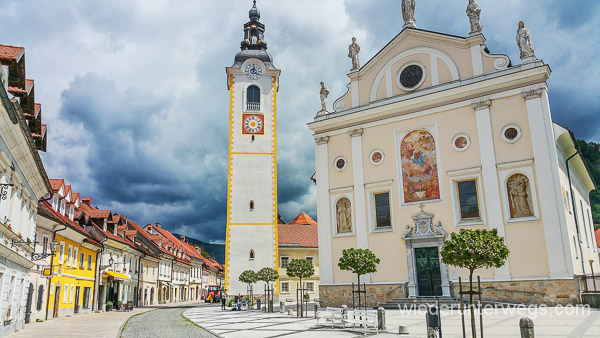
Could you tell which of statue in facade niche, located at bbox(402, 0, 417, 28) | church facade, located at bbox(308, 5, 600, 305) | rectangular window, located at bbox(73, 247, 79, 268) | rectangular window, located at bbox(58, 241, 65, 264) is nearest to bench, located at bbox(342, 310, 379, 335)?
church facade, located at bbox(308, 5, 600, 305)

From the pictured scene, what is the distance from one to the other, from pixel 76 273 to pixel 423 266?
20.0 m

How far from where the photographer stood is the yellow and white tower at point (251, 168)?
38875mm

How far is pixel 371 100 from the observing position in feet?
100

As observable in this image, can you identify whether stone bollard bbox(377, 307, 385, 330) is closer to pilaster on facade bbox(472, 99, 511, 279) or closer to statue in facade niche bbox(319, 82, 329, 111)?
pilaster on facade bbox(472, 99, 511, 279)

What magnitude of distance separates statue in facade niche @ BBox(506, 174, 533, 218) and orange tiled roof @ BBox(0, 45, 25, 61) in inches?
887

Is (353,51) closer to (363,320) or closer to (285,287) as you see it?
(363,320)

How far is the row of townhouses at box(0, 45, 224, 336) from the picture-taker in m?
13.1

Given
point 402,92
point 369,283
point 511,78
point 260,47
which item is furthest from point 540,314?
point 260,47

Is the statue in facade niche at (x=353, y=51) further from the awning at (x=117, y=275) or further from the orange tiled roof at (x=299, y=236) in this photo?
the awning at (x=117, y=275)

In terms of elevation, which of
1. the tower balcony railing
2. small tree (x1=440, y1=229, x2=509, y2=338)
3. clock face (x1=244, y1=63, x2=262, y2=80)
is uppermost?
clock face (x1=244, y1=63, x2=262, y2=80)

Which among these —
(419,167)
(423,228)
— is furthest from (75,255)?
(419,167)

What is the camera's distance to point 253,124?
4238 centimetres

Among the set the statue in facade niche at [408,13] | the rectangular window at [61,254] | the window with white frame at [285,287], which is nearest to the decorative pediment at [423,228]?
the statue in facade niche at [408,13]

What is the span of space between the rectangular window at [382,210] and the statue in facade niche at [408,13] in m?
11.6
